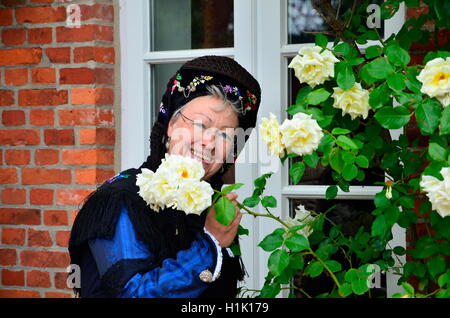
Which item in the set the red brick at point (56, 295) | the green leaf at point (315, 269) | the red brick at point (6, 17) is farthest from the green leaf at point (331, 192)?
the red brick at point (6, 17)

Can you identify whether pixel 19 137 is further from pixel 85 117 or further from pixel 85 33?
pixel 85 33

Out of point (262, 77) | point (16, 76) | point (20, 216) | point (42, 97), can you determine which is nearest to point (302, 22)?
point (262, 77)

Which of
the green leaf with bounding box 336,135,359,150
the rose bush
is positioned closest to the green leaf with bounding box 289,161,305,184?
the rose bush

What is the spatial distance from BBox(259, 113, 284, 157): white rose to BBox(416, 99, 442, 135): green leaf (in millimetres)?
353

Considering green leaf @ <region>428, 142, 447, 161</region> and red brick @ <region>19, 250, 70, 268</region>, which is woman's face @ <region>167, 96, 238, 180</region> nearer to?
green leaf @ <region>428, 142, 447, 161</region>

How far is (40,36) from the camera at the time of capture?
3121mm

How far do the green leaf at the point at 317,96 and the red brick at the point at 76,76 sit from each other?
50.6 inches

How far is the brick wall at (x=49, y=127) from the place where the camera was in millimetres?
3039

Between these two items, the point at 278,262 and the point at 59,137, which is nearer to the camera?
the point at 278,262

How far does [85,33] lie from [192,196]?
1466 millimetres

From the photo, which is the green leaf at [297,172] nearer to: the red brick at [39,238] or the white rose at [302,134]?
the white rose at [302,134]
